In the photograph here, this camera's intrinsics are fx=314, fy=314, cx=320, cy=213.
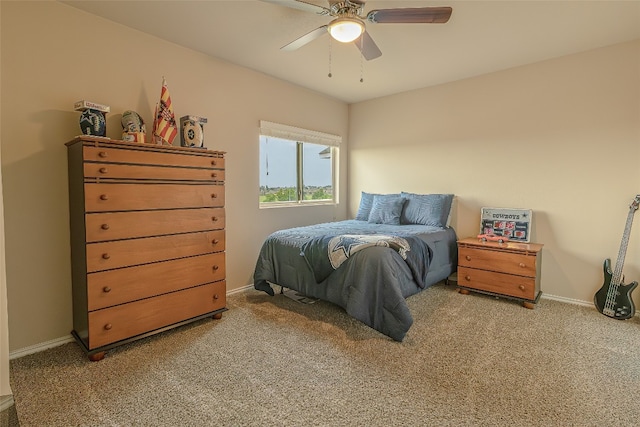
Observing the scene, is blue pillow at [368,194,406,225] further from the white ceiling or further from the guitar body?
the guitar body

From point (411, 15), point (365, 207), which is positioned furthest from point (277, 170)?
point (411, 15)

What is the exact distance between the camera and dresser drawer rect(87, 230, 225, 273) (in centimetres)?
206

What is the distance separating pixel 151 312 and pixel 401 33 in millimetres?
2985

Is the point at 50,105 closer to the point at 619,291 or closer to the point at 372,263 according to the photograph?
the point at 372,263

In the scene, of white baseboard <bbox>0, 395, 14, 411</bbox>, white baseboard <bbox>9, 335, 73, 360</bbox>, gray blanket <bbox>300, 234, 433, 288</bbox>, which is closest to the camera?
white baseboard <bbox>0, 395, 14, 411</bbox>

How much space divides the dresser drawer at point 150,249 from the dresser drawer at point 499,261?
2.51m

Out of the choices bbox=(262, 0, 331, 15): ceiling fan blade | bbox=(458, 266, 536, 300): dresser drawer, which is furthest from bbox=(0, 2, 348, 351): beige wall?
bbox=(458, 266, 536, 300): dresser drawer

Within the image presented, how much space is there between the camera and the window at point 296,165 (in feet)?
12.5

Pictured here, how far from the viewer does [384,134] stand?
178 inches

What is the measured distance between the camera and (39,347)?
224 cm

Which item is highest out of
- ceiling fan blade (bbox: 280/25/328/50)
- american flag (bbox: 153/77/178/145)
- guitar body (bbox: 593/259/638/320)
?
ceiling fan blade (bbox: 280/25/328/50)

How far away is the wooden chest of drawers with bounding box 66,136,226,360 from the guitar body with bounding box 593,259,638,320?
3.46 meters

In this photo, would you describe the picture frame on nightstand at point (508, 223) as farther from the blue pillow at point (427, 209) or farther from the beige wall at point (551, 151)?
the blue pillow at point (427, 209)

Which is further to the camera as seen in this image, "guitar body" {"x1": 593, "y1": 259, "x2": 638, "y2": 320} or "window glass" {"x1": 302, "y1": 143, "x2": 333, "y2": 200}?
"window glass" {"x1": 302, "y1": 143, "x2": 333, "y2": 200}
